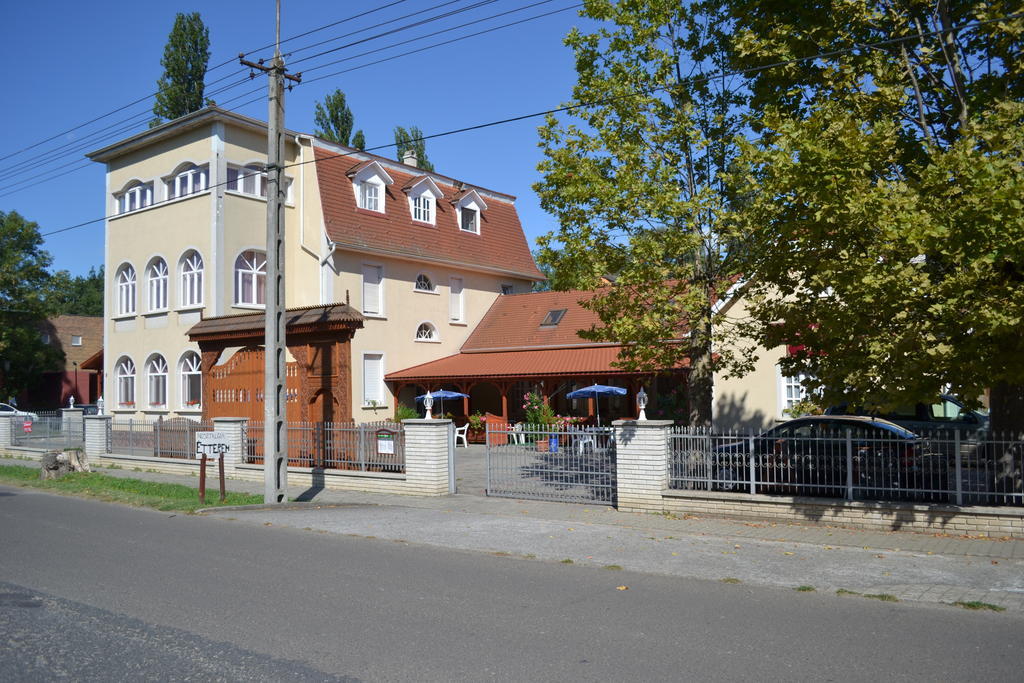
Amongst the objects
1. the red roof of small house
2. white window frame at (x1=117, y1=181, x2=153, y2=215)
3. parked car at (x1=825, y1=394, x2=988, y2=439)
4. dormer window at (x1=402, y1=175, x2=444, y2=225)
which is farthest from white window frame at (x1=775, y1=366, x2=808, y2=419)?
white window frame at (x1=117, y1=181, x2=153, y2=215)

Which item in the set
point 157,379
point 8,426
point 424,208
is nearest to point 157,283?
point 157,379

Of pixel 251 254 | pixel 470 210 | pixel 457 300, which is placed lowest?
pixel 457 300

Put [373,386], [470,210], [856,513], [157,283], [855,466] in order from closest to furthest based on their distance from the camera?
[856,513], [855,466], [373,386], [157,283], [470,210]

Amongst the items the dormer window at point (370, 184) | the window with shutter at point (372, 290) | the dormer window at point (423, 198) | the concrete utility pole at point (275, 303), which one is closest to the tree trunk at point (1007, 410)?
the concrete utility pole at point (275, 303)

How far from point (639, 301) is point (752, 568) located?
18.5 feet

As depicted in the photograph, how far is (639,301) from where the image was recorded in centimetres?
1367

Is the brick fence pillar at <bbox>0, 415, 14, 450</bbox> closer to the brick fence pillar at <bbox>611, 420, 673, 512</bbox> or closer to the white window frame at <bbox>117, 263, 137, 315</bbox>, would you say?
the white window frame at <bbox>117, 263, 137, 315</bbox>

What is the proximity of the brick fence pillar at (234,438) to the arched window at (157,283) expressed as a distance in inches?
501

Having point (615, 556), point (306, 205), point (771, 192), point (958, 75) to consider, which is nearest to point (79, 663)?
point (615, 556)

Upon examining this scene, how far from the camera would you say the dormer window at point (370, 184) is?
2856 centimetres

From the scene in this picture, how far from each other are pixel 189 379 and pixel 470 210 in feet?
41.3

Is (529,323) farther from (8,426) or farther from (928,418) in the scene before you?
(8,426)

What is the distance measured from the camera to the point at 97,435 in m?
22.9

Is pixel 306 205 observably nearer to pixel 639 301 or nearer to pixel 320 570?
pixel 639 301
